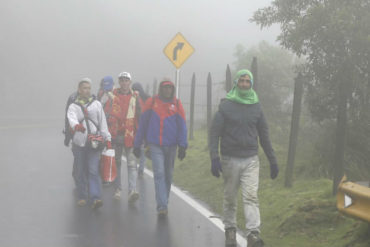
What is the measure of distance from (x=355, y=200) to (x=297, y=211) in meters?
2.44

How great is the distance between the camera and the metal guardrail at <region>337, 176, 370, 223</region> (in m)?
5.44

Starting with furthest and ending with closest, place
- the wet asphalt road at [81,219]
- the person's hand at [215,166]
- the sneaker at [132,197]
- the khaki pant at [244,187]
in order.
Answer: the sneaker at [132,197]
the wet asphalt road at [81,219]
the person's hand at [215,166]
the khaki pant at [244,187]

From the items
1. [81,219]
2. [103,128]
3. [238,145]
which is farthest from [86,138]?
[238,145]

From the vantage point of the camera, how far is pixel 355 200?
18.4 ft

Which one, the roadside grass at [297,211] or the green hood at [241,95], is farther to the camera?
the roadside grass at [297,211]

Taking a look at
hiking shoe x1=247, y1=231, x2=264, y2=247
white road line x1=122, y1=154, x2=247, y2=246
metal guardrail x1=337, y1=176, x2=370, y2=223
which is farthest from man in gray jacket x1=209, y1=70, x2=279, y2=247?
metal guardrail x1=337, y1=176, x2=370, y2=223

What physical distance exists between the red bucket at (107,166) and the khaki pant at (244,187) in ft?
8.57

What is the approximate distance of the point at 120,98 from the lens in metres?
10.2

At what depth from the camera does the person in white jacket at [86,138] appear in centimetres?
912

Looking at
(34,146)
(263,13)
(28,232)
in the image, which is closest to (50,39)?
(34,146)

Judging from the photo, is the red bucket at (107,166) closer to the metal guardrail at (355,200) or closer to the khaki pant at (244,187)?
the khaki pant at (244,187)

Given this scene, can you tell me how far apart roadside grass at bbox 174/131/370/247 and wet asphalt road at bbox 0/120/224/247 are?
668 millimetres

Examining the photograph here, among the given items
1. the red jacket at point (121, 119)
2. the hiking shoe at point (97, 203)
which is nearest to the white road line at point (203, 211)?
the red jacket at point (121, 119)

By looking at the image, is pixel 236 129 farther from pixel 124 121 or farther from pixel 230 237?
pixel 124 121
